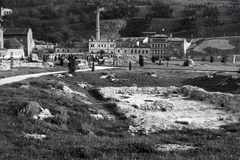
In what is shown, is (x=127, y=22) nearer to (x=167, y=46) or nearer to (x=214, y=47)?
(x=167, y=46)

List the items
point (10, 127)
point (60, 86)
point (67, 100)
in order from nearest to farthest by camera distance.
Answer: point (10, 127) → point (67, 100) → point (60, 86)

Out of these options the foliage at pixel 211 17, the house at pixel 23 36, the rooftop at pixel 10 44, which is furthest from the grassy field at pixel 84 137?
the foliage at pixel 211 17

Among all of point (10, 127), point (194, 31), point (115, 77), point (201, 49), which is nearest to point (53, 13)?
point (194, 31)

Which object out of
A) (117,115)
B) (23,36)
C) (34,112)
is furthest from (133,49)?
(34,112)

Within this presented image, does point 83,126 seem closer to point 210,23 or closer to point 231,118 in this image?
point 231,118


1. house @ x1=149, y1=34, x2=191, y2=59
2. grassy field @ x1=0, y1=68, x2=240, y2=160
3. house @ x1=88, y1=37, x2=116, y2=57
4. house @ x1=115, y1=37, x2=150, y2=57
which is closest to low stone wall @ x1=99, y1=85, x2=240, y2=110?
grassy field @ x1=0, y1=68, x2=240, y2=160

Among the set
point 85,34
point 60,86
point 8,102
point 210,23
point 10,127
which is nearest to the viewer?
point 10,127

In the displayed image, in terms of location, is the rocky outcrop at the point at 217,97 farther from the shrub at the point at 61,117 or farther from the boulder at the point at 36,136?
the boulder at the point at 36,136

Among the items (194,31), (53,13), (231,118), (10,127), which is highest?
(53,13)
